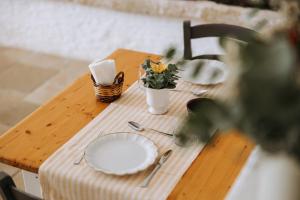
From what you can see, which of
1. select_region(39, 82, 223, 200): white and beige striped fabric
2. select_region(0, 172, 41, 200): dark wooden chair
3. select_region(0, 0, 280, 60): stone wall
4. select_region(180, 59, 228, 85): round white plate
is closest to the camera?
select_region(0, 172, 41, 200): dark wooden chair

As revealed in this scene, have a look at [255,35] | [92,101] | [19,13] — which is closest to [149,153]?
[92,101]

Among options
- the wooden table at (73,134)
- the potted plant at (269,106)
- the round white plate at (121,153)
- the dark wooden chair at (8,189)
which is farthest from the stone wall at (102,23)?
the potted plant at (269,106)

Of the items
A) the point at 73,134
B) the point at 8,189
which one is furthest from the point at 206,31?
the point at 8,189

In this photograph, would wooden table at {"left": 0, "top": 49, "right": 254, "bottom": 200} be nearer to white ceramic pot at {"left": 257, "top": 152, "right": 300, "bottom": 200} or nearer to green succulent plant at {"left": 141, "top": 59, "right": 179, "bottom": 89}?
green succulent plant at {"left": 141, "top": 59, "right": 179, "bottom": 89}

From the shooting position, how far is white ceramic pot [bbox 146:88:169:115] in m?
1.62

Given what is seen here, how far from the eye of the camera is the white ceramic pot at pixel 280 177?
645mm

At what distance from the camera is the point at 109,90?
174 centimetres

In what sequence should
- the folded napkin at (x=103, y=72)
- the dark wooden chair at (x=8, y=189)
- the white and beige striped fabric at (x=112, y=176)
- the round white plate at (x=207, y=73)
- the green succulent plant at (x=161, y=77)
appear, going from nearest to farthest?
the dark wooden chair at (x=8, y=189)
the white and beige striped fabric at (x=112, y=176)
the green succulent plant at (x=161, y=77)
the folded napkin at (x=103, y=72)
the round white plate at (x=207, y=73)

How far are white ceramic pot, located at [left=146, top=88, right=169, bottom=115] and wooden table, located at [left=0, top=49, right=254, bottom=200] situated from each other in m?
0.19

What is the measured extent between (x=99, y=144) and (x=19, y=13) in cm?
290

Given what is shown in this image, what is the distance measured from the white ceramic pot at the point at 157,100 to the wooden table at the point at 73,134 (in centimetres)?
19

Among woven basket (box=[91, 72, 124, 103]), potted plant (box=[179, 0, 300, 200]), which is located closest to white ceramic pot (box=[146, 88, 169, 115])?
woven basket (box=[91, 72, 124, 103])

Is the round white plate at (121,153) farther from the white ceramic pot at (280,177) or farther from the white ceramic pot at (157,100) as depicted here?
the white ceramic pot at (280,177)

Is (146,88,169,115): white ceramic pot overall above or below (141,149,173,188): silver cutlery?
above
